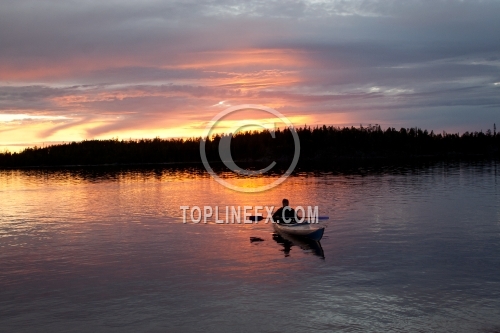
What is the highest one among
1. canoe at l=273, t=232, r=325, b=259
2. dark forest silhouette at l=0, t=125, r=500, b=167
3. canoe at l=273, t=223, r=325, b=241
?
dark forest silhouette at l=0, t=125, r=500, b=167

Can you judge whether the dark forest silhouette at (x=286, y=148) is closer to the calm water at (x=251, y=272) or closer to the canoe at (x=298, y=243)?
the calm water at (x=251, y=272)

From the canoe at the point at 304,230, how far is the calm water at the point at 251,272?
0.53 m

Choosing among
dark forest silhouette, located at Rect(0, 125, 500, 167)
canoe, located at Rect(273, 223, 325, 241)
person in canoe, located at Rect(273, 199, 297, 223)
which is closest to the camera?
canoe, located at Rect(273, 223, 325, 241)

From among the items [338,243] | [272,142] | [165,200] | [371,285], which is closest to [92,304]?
[371,285]

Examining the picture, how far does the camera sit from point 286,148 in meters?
124

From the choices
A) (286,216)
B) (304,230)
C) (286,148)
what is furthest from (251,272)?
(286,148)

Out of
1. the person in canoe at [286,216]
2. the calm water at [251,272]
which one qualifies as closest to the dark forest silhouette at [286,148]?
the calm water at [251,272]

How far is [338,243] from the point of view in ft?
82.6

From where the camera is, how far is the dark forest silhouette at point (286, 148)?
11612 cm

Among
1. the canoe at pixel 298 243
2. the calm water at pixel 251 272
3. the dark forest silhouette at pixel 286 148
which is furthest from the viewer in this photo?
the dark forest silhouette at pixel 286 148

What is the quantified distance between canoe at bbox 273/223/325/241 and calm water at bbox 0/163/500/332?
0.53 m

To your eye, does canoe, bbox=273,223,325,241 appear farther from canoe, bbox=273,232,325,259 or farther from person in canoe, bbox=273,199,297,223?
person in canoe, bbox=273,199,297,223

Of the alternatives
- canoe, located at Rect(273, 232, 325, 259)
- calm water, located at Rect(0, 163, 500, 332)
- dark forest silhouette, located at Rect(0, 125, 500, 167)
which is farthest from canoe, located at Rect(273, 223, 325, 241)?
dark forest silhouette, located at Rect(0, 125, 500, 167)

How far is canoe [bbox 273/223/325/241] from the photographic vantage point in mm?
24406
